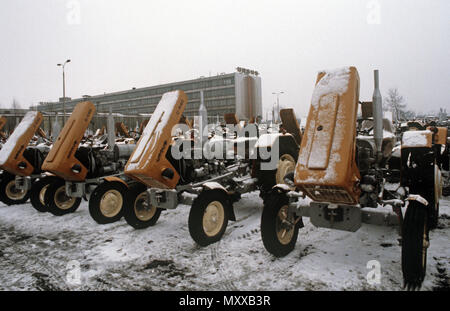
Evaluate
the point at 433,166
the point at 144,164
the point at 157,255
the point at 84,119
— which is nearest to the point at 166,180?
the point at 144,164

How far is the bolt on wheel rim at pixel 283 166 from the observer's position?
5.45m

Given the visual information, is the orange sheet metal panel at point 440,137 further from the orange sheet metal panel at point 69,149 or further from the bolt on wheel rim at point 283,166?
the orange sheet metal panel at point 69,149

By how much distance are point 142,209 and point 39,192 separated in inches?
107

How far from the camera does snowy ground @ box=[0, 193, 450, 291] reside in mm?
3232

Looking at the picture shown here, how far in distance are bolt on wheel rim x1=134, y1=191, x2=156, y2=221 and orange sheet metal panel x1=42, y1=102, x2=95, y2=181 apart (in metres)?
1.65

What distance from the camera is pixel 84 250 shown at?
4.39 metres

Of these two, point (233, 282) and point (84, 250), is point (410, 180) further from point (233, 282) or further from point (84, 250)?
point (84, 250)

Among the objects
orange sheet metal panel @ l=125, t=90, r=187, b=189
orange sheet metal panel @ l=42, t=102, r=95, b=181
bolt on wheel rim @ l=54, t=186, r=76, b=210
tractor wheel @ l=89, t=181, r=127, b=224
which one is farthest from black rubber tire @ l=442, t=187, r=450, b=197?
bolt on wheel rim @ l=54, t=186, r=76, b=210

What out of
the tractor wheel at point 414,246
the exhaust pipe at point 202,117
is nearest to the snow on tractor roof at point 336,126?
the tractor wheel at point 414,246

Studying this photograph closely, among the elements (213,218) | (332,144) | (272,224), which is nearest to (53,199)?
(213,218)

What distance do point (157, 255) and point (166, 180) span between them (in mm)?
1049

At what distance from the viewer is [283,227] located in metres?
3.86

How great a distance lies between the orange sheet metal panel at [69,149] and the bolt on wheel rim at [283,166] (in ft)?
11.9

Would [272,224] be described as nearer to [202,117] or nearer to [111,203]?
[202,117]
